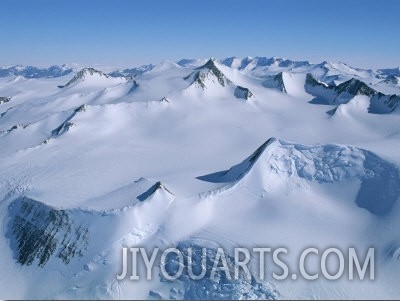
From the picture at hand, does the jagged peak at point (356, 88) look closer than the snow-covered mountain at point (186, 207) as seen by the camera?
No

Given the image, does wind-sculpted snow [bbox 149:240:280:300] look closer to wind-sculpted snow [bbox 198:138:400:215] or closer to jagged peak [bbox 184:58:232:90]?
wind-sculpted snow [bbox 198:138:400:215]

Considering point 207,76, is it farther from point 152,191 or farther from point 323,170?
point 152,191

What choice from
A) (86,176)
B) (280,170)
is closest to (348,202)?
(280,170)

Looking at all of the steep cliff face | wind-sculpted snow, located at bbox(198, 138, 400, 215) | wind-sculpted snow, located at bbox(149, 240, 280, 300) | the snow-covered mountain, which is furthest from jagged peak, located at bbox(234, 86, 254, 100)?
wind-sculpted snow, located at bbox(149, 240, 280, 300)

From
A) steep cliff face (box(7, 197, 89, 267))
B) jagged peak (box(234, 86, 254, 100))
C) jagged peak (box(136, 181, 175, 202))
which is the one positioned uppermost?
jagged peak (box(136, 181, 175, 202))

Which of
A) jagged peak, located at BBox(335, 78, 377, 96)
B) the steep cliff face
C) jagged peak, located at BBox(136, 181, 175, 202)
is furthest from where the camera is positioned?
jagged peak, located at BBox(335, 78, 377, 96)

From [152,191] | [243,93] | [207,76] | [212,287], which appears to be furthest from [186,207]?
[207,76]

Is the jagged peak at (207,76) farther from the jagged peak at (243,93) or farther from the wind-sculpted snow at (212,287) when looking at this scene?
the wind-sculpted snow at (212,287)

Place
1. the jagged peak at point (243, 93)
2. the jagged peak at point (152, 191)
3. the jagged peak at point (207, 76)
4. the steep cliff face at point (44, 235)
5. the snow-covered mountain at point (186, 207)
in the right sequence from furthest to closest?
the jagged peak at point (207, 76) < the jagged peak at point (243, 93) < the jagged peak at point (152, 191) < the steep cliff face at point (44, 235) < the snow-covered mountain at point (186, 207)

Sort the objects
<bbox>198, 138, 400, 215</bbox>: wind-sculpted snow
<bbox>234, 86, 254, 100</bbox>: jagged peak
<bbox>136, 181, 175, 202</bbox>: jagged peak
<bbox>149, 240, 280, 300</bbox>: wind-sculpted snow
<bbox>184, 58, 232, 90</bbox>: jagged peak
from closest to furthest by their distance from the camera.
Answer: <bbox>149, 240, 280, 300</bbox>: wind-sculpted snow, <bbox>136, 181, 175, 202</bbox>: jagged peak, <bbox>198, 138, 400, 215</bbox>: wind-sculpted snow, <bbox>234, 86, 254, 100</bbox>: jagged peak, <bbox>184, 58, 232, 90</bbox>: jagged peak

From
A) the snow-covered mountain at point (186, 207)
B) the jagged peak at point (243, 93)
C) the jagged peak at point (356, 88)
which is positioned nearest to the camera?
the snow-covered mountain at point (186, 207)

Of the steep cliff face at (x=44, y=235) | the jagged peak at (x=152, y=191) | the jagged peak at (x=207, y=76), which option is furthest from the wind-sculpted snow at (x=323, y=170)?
the jagged peak at (x=207, y=76)
